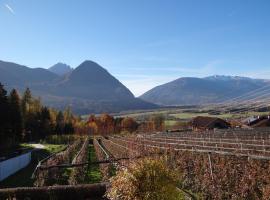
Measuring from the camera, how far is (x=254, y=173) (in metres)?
15.5

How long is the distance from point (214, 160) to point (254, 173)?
4.69 m

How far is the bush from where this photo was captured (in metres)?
11.1

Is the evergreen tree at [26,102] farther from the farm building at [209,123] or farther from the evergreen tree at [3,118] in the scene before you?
the farm building at [209,123]

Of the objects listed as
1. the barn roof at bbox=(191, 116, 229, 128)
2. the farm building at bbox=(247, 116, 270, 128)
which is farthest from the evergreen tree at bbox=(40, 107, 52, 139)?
the farm building at bbox=(247, 116, 270, 128)

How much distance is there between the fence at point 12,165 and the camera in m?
33.9

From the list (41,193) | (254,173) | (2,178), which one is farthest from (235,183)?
(2,178)

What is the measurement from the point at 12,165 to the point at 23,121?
57.0 m

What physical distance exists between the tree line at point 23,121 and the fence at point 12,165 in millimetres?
22730

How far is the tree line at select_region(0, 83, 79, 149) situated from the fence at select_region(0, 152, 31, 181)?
2273 centimetres

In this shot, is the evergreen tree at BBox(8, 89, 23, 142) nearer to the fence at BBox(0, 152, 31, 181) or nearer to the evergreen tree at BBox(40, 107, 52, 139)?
the evergreen tree at BBox(40, 107, 52, 139)

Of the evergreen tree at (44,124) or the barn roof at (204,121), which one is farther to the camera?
the barn roof at (204,121)

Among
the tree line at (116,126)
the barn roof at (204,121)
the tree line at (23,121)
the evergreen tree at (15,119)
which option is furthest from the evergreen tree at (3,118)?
the tree line at (116,126)

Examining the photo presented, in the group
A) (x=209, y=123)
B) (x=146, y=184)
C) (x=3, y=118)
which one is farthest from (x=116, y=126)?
(x=146, y=184)

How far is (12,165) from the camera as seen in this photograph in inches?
1496
